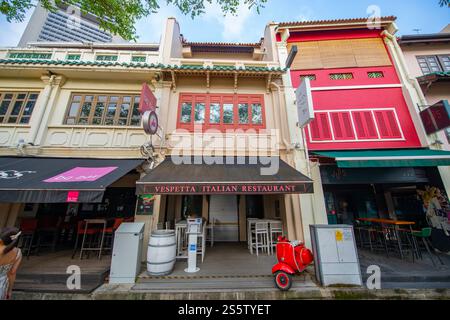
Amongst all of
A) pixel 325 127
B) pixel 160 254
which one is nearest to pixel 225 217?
pixel 160 254

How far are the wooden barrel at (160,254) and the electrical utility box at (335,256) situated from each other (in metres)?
4.26

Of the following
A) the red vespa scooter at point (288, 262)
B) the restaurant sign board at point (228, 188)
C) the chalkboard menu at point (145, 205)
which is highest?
the restaurant sign board at point (228, 188)

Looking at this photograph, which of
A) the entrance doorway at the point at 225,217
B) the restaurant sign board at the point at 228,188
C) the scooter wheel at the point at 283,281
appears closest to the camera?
the scooter wheel at the point at 283,281

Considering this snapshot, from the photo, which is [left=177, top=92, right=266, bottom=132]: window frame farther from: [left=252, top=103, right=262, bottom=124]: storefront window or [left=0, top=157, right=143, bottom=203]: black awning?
[left=0, top=157, right=143, bottom=203]: black awning

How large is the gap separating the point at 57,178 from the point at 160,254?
12.7 ft

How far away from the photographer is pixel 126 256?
4.73m

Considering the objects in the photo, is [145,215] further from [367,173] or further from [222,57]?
[222,57]

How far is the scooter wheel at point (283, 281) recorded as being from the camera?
4129 mm

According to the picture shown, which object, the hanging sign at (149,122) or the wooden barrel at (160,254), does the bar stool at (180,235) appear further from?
the hanging sign at (149,122)

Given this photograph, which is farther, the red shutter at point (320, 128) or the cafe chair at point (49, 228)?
the red shutter at point (320, 128)

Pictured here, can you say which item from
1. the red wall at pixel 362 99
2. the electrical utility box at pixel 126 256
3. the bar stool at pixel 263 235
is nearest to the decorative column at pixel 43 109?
the electrical utility box at pixel 126 256

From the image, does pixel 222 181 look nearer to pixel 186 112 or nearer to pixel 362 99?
pixel 186 112
